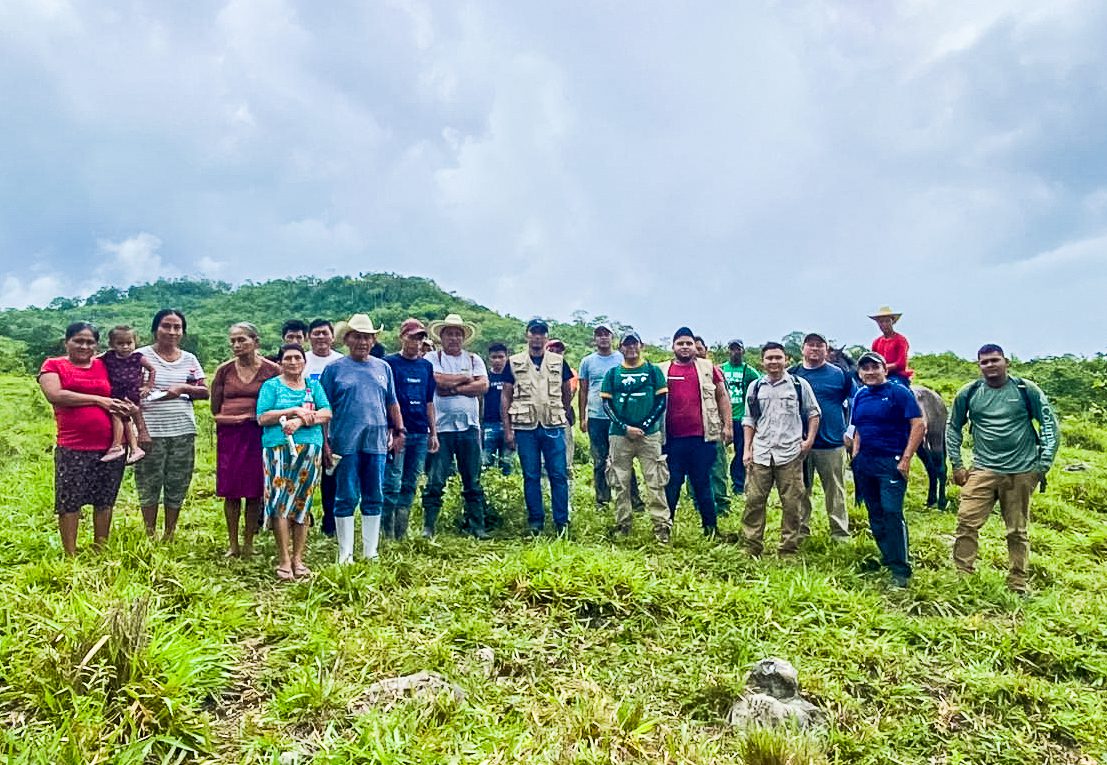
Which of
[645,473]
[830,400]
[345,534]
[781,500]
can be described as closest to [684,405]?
[645,473]

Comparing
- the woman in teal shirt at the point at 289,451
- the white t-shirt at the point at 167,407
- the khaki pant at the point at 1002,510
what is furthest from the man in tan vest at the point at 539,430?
the khaki pant at the point at 1002,510

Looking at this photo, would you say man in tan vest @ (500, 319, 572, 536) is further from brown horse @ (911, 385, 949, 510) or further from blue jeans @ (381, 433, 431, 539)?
brown horse @ (911, 385, 949, 510)

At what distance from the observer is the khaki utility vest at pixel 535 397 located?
6.32 metres

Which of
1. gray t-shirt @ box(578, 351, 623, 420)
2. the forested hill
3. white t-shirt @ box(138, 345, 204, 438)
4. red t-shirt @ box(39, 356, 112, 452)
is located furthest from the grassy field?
the forested hill

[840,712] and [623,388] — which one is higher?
[623,388]

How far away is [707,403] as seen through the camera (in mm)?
6457

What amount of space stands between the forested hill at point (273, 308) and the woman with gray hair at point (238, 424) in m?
23.2

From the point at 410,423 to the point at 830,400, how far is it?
3661 mm

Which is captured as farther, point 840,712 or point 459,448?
point 459,448

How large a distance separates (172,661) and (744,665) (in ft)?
9.24

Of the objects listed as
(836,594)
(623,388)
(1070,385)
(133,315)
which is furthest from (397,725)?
(133,315)

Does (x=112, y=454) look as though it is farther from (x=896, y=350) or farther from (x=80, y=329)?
(x=896, y=350)

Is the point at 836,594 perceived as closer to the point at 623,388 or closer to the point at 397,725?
the point at 623,388

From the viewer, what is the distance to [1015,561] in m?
5.40
